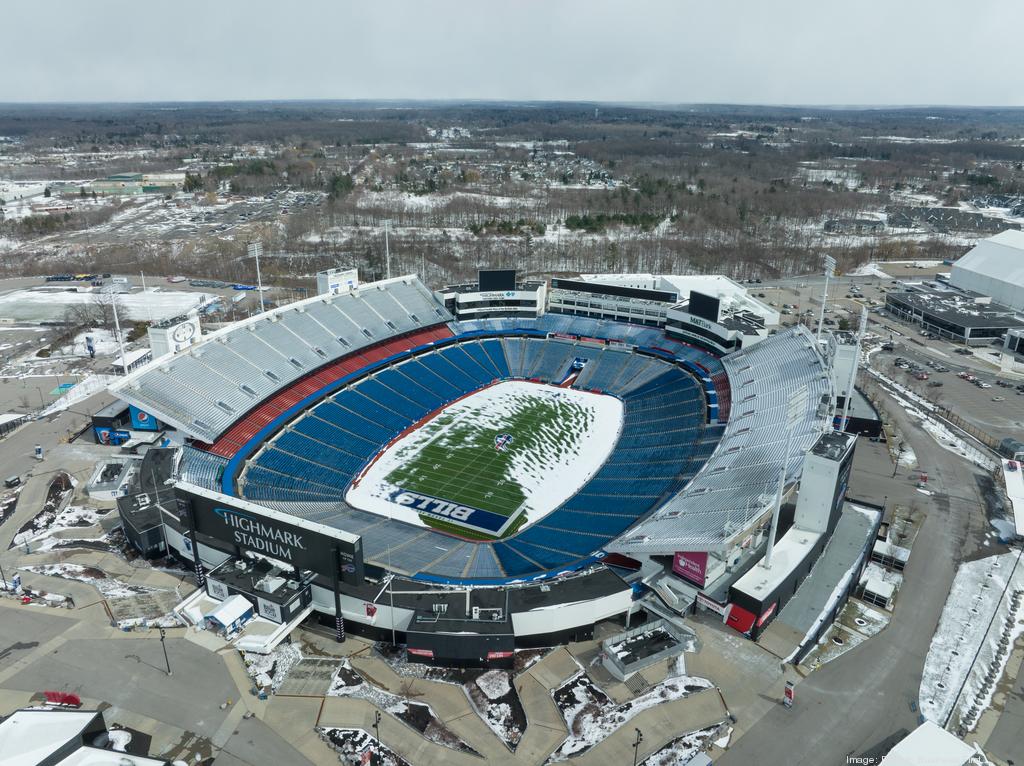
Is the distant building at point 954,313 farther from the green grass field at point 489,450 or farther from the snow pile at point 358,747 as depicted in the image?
the snow pile at point 358,747

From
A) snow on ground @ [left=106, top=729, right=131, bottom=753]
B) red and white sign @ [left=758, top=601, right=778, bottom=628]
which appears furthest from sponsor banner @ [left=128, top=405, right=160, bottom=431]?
red and white sign @ [left=758, top=601, right=778, bottom=628]

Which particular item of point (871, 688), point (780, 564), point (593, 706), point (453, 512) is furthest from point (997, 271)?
point (593, 706)

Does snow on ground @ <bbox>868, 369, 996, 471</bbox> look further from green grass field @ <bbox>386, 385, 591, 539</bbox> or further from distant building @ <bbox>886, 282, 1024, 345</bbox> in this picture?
green grass field @ <bbox>386, 385, 591, 539</bbox>

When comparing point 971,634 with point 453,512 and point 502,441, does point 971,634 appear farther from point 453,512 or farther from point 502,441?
point 502,441

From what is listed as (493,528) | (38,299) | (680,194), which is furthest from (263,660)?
(680,194)

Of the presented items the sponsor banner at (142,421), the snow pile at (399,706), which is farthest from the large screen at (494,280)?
the snow pile at (399,706)

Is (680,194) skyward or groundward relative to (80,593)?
skyward

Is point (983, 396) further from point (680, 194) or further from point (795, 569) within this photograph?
point (680, 194)
